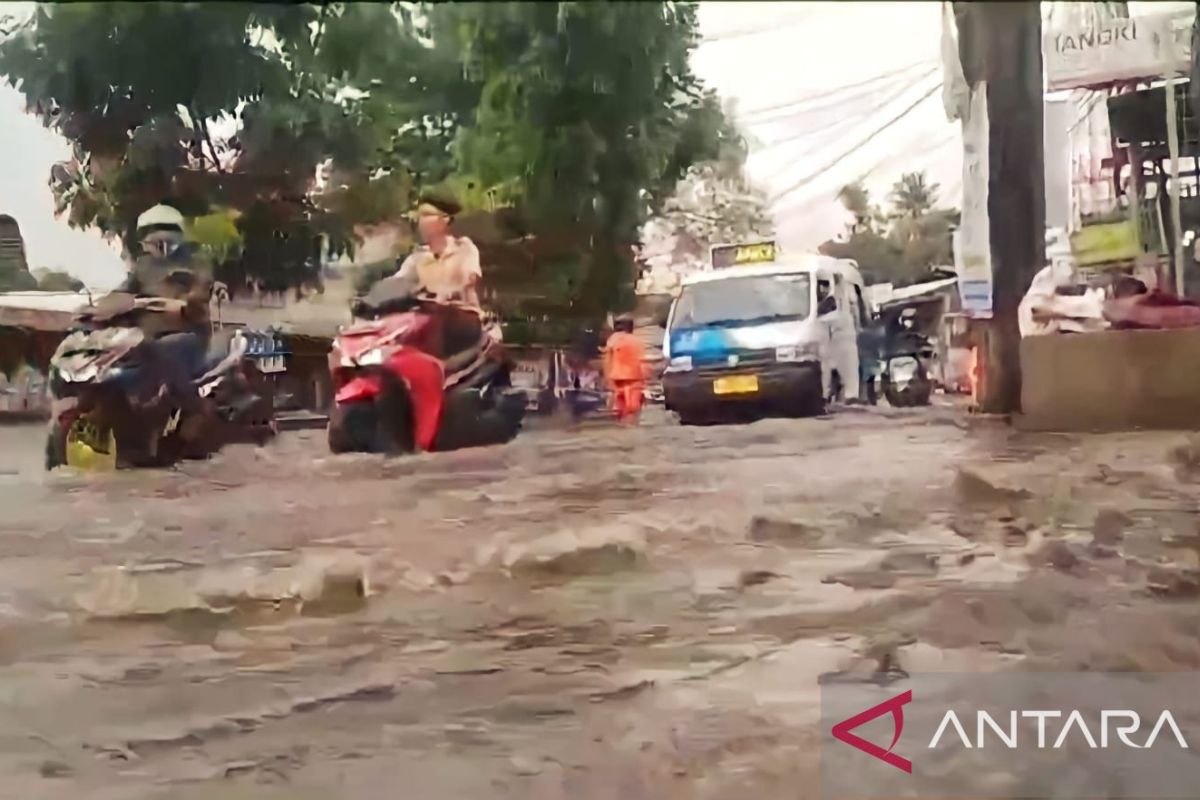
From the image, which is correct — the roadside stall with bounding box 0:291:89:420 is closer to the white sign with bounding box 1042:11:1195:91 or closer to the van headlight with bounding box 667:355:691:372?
the van headlight with bounding box 667:355:691:372

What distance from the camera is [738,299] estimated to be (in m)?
1.44

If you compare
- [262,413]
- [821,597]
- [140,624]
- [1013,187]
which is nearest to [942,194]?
[1013,187]

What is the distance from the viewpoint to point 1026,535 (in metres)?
1.42

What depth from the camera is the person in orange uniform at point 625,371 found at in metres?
1.44

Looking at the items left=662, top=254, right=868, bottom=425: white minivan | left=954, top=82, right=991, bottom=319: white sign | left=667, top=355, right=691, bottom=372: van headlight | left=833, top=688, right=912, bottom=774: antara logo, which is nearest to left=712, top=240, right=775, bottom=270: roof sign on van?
left=662, top=254, right=868, bottom=425: white minivan

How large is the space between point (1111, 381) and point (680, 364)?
0.50 m

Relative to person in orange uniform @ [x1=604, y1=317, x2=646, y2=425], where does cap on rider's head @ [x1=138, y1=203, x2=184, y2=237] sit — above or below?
above

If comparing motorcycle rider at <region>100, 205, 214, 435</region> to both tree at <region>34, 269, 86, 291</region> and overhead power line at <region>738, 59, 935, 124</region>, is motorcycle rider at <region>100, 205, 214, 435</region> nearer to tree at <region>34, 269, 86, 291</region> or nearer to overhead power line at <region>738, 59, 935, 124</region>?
tree at <region>34, 269, 86, 291</region>

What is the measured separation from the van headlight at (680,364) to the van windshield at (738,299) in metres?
0.04

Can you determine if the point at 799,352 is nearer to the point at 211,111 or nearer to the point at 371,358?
the point at 371,358

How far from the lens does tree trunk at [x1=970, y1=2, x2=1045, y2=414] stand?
142 centimetres

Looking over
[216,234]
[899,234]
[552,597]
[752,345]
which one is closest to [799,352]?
[752,345]

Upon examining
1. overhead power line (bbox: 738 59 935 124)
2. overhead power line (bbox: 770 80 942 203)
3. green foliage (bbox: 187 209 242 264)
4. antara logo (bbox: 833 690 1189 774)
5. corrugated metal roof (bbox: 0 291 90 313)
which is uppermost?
overhead power line (bbox: 738 59 935 124)

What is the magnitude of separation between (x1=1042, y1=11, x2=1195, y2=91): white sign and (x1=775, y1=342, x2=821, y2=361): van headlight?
406 mm
